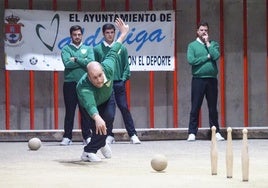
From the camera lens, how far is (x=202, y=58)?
12719 millimetres

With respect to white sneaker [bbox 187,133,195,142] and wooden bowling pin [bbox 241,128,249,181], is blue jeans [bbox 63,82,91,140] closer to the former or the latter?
white sneaker [bbox 187,133,195,142]

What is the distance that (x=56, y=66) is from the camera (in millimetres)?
13781

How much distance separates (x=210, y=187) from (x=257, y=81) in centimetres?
741

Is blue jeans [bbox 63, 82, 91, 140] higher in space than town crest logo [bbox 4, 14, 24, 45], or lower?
lower

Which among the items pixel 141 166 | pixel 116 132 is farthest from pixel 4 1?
pixel 141 166

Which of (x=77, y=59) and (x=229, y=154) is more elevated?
(x=77, y=59)

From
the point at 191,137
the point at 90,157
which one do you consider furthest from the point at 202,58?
the point at 90,157

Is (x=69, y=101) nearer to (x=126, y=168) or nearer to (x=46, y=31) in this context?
(x=46, y=31)

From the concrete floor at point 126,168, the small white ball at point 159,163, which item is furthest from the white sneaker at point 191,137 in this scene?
the small white ball at point 159,163

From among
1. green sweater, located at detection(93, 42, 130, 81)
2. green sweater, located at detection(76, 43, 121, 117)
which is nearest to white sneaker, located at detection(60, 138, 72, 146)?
green sweater, located at detection(93, 42, 130, 81)

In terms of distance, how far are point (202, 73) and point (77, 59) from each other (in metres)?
2.18

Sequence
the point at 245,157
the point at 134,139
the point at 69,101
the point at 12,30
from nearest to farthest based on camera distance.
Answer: the point at 245,157 < the point at 69,101 < the point at 134,139 < the point at 12,30

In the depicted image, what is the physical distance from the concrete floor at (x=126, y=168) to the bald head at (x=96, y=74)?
90cm

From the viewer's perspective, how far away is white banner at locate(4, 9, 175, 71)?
13.7m
